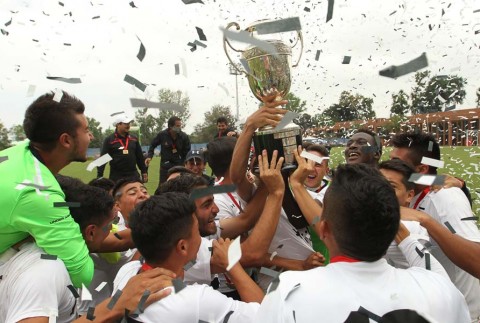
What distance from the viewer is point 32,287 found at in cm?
223

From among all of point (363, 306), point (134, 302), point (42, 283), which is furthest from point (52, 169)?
point (363, 306)

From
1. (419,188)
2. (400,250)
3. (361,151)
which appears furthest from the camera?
(361,151)

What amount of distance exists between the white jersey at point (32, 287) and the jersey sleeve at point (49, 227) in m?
0.06

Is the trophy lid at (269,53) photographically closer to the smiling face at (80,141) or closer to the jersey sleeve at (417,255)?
the smiling face at (80,141)

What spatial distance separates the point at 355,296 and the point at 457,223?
1.79 metres

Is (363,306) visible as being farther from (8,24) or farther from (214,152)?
(8,24)

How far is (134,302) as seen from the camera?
207cm

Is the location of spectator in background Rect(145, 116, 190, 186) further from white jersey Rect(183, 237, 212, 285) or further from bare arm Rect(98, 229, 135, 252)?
white jersey Rect(183, 237, 212, 285)

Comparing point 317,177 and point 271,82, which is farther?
point 317,177

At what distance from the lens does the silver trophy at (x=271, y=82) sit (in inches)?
129

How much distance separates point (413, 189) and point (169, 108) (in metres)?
1.98

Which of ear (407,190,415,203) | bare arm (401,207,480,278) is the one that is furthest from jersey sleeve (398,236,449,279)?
ear (407,190,415,203)

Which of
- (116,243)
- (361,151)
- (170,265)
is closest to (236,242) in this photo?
(170,265)

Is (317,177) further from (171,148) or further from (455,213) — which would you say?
(171,148)
